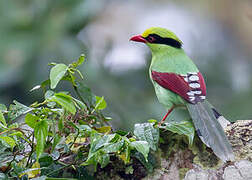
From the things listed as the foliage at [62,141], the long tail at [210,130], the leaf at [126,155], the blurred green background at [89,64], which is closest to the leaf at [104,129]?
the foliage at [62,141]

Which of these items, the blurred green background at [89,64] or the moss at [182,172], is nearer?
the moss at [182,172]

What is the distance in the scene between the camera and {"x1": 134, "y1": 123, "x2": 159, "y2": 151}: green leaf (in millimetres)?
2324

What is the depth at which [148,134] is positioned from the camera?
235 centimetres

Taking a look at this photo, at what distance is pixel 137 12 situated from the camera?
9.20 metres

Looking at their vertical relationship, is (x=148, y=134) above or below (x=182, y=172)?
above

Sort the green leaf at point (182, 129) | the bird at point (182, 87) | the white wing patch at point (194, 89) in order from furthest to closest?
the white wing patch at point (194, 89) → the bird at point (182, 87) → the green leaf at point (182, 129)

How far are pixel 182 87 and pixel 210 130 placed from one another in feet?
1.71

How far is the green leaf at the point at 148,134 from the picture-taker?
2.32 metres

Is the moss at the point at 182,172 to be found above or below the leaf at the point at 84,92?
below

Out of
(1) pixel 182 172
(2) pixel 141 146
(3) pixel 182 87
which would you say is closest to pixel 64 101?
(2) pixel 141 146

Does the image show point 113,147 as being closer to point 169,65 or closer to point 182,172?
point 182,172

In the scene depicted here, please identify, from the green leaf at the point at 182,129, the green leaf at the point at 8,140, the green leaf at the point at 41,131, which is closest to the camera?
the green leaf at the point at 41,131

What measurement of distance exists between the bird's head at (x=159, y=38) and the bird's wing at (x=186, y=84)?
1.32 feet

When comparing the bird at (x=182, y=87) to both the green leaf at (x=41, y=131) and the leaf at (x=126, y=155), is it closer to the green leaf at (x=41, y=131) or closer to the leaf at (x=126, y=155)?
the leaf at (x=126, y=155)
